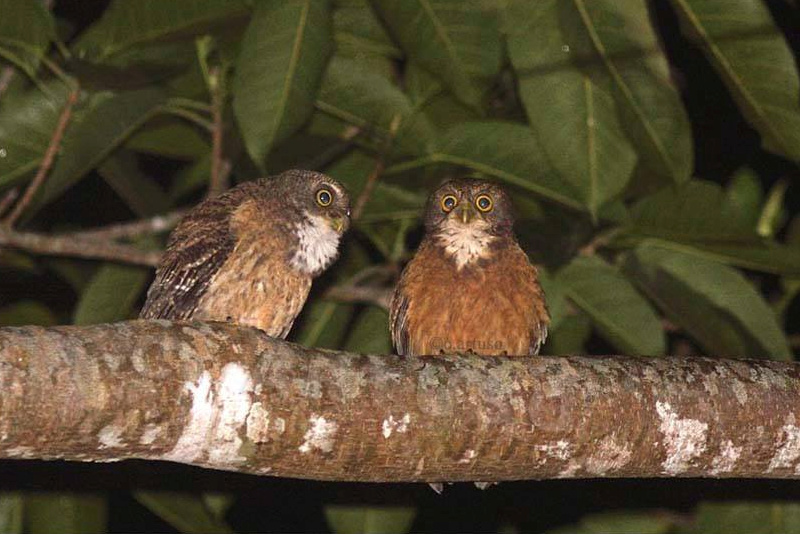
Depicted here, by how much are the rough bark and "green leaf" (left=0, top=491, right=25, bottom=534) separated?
227 cm

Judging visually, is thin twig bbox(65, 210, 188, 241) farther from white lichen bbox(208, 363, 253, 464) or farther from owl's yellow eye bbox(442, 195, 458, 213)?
white lichen bbox(208, 363, 253, 464)

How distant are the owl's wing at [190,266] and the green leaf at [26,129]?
2.64ft

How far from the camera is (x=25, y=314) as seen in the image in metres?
5.95

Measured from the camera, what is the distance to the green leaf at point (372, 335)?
585cm

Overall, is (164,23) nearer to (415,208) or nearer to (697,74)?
(415,208)

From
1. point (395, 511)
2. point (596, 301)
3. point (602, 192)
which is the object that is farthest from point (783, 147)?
point (395, 511)

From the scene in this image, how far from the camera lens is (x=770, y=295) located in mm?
6875

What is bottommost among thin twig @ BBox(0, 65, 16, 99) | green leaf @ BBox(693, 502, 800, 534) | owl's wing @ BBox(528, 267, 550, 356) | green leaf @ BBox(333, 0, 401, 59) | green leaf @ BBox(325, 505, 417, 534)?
green leaf @ BBox(693, 502, 800, 534)

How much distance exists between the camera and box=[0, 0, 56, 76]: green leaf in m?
5.17

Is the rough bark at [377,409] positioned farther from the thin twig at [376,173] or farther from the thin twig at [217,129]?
the thin twig at [217,129]

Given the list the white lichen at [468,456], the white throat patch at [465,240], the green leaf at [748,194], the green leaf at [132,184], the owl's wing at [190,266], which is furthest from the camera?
the green leaf at [748,194]

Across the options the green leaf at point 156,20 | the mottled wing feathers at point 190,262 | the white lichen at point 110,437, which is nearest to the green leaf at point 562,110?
the green leaf at point 156,20

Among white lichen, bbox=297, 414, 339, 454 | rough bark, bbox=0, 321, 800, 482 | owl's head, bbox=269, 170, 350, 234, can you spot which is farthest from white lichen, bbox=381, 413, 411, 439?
owl's head, bbox=269, 170, 350, 234

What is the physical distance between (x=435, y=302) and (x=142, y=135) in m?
1.69
